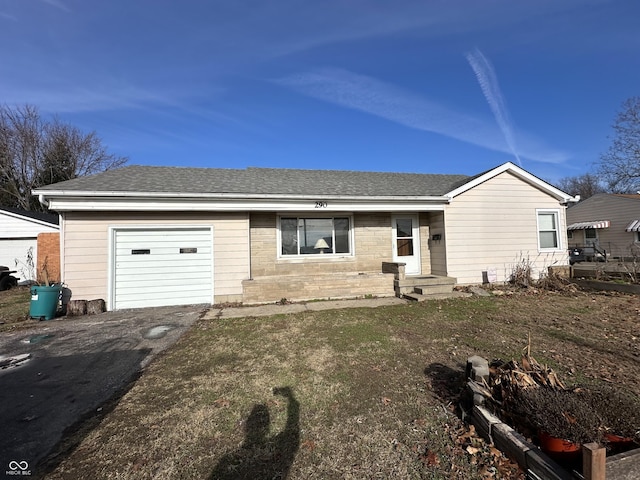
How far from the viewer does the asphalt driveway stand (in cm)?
280

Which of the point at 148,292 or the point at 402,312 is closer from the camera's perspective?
the point at 402,312

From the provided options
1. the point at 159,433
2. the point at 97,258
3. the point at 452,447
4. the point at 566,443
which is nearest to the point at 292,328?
the point at 159,433

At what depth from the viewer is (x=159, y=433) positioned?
2.84 metres

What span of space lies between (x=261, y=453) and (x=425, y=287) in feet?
24.3

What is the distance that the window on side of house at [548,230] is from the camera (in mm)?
11047

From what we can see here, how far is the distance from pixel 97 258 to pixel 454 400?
29.4 ft

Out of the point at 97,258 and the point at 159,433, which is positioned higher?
the point at 97,258

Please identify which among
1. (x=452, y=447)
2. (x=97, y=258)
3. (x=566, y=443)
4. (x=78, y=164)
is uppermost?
(x=78, y=164)

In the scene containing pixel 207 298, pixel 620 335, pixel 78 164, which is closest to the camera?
pixel 620 335

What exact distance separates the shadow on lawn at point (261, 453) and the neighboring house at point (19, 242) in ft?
58.7

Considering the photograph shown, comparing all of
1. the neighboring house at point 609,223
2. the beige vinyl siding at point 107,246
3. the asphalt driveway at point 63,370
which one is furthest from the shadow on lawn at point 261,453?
the neighboring house at point 609,223

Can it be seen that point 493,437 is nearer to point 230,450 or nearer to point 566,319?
point 230,450

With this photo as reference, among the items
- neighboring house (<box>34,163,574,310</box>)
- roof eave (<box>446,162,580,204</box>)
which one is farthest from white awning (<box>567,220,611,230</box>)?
neighboring house (<box>34,163,574,310</box>)

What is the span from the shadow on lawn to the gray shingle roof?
669 centimetres
